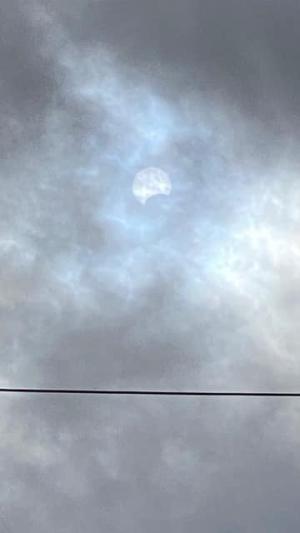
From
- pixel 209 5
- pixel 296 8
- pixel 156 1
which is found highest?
pixel 156 1

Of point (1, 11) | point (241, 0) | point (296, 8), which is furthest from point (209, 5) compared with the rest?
point (1, 11)

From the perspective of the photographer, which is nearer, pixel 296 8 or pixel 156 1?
pixel 296 8

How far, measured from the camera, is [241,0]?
3966 centimetres

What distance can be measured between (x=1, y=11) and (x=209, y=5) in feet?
38.5

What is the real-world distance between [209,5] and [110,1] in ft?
17.5

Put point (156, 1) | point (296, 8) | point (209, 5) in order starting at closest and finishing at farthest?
1. point (296, 8)
2. point (209, 5)
3. point (156, 1)

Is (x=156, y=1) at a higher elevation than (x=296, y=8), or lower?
higher

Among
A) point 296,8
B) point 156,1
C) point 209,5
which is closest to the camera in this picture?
point 296,8

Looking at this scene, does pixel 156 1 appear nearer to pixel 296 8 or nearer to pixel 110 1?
pixel 110 1

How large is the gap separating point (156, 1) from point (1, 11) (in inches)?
347

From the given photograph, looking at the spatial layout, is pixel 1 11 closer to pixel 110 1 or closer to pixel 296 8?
pixel 110 1

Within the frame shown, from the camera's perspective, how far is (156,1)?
137ft

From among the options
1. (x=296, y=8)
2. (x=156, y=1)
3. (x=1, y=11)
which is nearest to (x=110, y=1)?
(x=156, y=1)

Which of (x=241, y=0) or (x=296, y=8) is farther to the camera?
(x=241, y=0)
